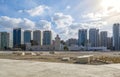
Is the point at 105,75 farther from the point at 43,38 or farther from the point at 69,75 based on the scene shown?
the point at 43,38

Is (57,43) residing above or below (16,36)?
below

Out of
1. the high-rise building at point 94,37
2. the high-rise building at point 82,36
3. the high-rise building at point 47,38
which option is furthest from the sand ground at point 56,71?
the high-rise building at point 82,36

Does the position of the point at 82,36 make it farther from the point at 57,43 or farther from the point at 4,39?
the point at 4,39

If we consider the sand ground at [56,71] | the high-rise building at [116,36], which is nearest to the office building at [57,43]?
the high-rise building at [116,36]

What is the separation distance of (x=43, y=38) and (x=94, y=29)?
42.9m

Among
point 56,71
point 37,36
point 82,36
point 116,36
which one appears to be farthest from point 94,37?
point 56,71

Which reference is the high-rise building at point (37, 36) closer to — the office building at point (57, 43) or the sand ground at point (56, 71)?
the office building at point (57, 43)

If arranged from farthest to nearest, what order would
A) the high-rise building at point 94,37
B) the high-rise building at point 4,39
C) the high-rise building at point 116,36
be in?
1. the high-rise building at point 94,37
2. the high-rise building at point 4,39
3. the high-rise building at point 116,36

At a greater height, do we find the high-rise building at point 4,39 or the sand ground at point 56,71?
the high-rise building at point 4,39

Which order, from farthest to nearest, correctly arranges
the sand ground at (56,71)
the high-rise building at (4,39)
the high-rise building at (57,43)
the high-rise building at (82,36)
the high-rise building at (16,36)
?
1. the high-rise building at (82,36)
2. the high-rise building at (16,36)
3. the high-rise building at (4,39)
4. the high-rise building at (57,43)
5. the sand ground at (56,71)

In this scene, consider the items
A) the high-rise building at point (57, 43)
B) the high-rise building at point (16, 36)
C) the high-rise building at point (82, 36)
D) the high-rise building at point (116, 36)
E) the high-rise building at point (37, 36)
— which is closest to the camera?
the high-rise building at point (57, 43)

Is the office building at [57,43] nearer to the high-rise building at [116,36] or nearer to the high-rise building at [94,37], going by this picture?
the high-rise building at [94,37]

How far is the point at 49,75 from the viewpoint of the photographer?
47.2 feet

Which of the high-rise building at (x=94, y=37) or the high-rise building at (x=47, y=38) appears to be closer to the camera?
the high-rise building at (x=94, y=37)
